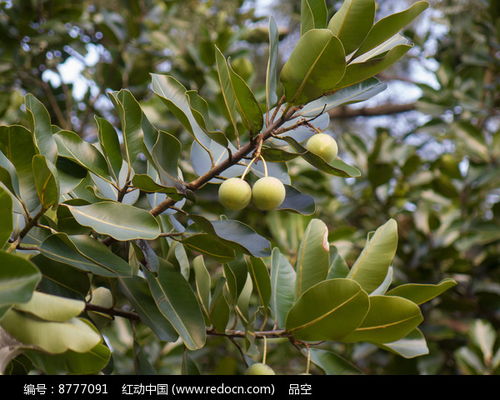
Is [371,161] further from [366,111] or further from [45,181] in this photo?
[45,181]

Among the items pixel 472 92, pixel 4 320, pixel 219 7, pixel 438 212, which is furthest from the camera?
pixel 219 7

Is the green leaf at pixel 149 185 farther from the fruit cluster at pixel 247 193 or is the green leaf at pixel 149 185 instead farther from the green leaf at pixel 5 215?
the green leaf at pixel 5 215

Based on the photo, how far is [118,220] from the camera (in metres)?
0.83

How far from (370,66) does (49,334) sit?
57 cm

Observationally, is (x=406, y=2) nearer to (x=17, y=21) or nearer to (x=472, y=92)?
(x=472, y=92)

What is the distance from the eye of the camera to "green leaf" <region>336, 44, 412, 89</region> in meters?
0.81

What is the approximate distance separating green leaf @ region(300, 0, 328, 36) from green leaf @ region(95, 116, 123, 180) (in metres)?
0.35

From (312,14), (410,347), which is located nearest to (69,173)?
(312,14)

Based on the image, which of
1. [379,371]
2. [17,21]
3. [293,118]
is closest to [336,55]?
[293,118]

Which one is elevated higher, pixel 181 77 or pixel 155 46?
pixel 155 46

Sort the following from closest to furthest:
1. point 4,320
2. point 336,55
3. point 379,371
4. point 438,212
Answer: point 4,320, point 336,55, point 379,371, point 438,212

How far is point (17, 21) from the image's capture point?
2.24 metres

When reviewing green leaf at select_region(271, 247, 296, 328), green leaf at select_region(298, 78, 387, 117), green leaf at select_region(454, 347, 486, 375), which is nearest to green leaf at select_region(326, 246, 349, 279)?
green leaf at select_region(271, 247, 296, 328)
